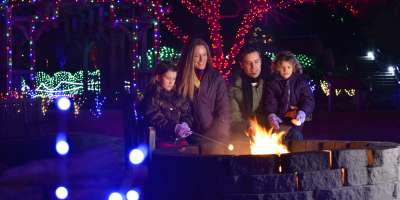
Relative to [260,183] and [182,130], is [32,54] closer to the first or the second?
[182,130]

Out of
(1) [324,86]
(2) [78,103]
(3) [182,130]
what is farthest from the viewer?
(1) [324,86]

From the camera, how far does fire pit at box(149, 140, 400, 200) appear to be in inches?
205

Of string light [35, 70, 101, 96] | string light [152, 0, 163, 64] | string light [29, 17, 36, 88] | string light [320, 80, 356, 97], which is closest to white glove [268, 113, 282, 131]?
string light [152, 0, 163, 64]

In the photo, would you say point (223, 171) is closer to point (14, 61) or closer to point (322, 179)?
point (322, 179)

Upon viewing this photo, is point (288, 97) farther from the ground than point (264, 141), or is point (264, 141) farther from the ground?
point (288, 97)

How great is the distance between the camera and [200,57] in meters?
6.57

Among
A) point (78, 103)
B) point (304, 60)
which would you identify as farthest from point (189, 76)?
point (304, 60)

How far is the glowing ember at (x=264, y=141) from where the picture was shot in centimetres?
640

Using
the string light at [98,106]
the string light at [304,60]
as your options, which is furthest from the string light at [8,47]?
the string light at [304,60]

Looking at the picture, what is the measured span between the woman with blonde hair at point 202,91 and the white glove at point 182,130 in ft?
1.06

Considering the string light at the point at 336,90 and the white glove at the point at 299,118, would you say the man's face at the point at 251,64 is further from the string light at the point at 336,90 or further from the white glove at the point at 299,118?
the string light at the point at 336,90

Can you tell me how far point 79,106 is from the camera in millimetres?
22266

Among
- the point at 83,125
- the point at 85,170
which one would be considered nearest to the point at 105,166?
the point at 85,170

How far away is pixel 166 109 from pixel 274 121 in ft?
3.50
